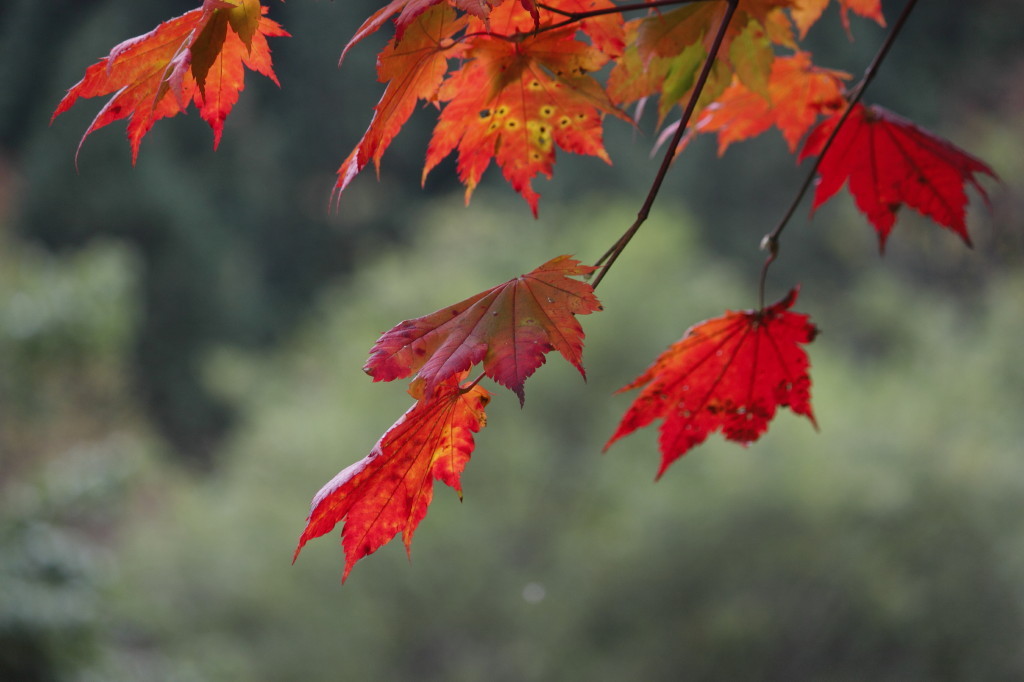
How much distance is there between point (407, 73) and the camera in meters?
0.47

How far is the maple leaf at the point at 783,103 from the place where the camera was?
70cm

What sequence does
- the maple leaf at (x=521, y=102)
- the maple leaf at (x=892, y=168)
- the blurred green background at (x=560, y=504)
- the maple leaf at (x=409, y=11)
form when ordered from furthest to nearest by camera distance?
the blurred green background at (x=560, y=504) → the maple leaf at (x=892, y=168) → the maple leaf at (x=521, y=102) → the maple leaf at (x=409, y=11)

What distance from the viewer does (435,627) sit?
350 centimetres

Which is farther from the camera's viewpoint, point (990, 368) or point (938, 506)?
point (990, 368)

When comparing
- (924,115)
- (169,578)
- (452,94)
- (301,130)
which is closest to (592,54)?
(452,94)

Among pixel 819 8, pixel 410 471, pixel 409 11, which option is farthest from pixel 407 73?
pixel 819 8

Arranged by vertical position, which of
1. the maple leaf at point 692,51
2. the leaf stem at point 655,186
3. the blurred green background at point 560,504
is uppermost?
the blurred green background at point 560,504

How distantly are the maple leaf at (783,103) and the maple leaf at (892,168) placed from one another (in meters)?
A: 0.03

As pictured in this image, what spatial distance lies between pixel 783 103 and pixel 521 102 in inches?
11.0

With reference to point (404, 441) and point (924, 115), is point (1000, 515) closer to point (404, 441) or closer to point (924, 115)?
point (404, 441)

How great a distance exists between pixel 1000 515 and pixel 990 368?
1.00 meters

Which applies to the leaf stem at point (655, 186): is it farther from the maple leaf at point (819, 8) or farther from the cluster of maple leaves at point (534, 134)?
the maple leaf at point (819, 8)

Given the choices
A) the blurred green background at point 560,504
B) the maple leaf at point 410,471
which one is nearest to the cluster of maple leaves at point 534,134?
the maple leaf at point 410,471

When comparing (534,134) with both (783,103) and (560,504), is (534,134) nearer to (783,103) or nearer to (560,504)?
(783,103)
